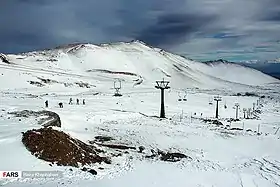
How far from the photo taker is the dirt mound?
19.0 metres

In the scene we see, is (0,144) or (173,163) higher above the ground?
(0,144)

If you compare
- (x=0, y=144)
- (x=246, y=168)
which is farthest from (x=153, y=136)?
(x=0, y=144)

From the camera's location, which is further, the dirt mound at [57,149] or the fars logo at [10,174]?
the dirt mound at [57,149]

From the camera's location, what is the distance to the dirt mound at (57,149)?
62.4ft

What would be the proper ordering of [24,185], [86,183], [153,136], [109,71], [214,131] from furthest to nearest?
[109,71], [214,131], [153,136], [86,183], [24,185]

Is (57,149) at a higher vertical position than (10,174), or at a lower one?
higher

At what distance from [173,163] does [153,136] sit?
7.80 m

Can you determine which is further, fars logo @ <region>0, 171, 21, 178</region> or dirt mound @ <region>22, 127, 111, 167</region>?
dirt mound @ <region>22, 127, 111, 167</region>

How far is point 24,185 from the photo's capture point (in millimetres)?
15125

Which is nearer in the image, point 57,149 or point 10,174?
point 10,174

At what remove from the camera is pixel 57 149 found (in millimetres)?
19875

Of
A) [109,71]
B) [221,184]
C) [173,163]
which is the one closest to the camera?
[221,184]

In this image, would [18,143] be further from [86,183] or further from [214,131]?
[214,131]

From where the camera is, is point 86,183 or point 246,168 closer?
point 86,183
